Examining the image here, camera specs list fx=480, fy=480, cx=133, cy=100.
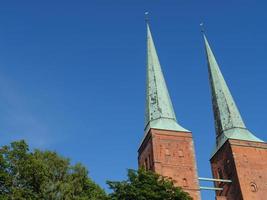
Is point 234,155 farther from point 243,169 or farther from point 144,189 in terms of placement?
point 144,189

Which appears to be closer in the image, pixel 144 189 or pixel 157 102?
pixel 144 189

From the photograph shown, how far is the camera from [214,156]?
4088 centimetres

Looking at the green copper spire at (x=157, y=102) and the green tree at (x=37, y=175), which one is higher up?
the green copper spire at (x=157, y=102)

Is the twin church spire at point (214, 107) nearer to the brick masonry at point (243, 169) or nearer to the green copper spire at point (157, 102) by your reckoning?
the green copper spire at point (157, 102)

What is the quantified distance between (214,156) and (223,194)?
3931 mm

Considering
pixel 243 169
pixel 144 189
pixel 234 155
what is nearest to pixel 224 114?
pixel 234 155

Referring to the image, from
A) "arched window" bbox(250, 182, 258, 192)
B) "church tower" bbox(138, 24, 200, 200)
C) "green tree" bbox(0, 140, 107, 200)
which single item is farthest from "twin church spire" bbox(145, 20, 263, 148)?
"green tree" bbox(0, 140, 107, 200)

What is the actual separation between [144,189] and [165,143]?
11.1 metres

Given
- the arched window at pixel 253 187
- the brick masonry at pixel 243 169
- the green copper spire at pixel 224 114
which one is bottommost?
the arched window at pixel 253 187

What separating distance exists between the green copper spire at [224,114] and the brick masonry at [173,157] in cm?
399

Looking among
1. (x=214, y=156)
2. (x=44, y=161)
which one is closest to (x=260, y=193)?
(x=214, y=156)

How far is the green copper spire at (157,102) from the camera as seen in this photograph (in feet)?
127

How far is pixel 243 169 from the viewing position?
121 ft

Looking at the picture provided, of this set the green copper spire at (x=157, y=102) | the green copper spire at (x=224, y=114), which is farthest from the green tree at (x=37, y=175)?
the green copper spire at (x=224, y=114)
